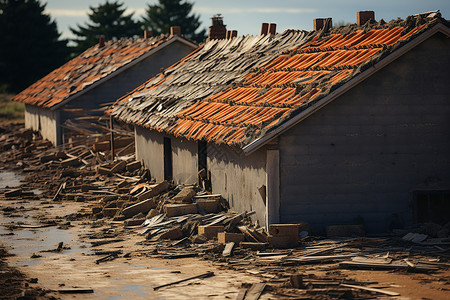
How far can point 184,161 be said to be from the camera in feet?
70.0

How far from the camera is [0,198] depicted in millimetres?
24422

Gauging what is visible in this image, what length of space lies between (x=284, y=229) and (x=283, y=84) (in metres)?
4.18

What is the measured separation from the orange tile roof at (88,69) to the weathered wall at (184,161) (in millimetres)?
12548

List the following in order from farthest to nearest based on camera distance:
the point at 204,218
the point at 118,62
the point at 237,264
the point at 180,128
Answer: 1. the point at 118,62
2. the point at 180,128
3. the point at 204,218
4. the point at 237,264

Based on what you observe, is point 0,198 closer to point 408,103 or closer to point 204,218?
point 204,218

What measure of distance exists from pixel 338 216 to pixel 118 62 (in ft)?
71.9

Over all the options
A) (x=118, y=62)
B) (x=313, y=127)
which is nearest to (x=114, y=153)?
(x=118, y=62)

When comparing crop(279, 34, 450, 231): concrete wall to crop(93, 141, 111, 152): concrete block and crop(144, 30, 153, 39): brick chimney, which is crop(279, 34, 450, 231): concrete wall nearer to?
crop(93, 141, 111, 152): concrete block

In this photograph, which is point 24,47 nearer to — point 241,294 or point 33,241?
point 33,241

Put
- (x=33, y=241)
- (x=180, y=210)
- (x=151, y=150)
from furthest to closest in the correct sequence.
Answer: (x=151, y=150) < (x=180, y=210) < (x=33, y=241)

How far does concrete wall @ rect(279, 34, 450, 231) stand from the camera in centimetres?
1541

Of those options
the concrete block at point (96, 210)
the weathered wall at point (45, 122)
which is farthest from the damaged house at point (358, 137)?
the weathered wall at point (45, 122)

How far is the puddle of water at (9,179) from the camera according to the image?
91.5ft

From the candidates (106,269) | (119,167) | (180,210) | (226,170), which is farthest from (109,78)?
(106,269)
